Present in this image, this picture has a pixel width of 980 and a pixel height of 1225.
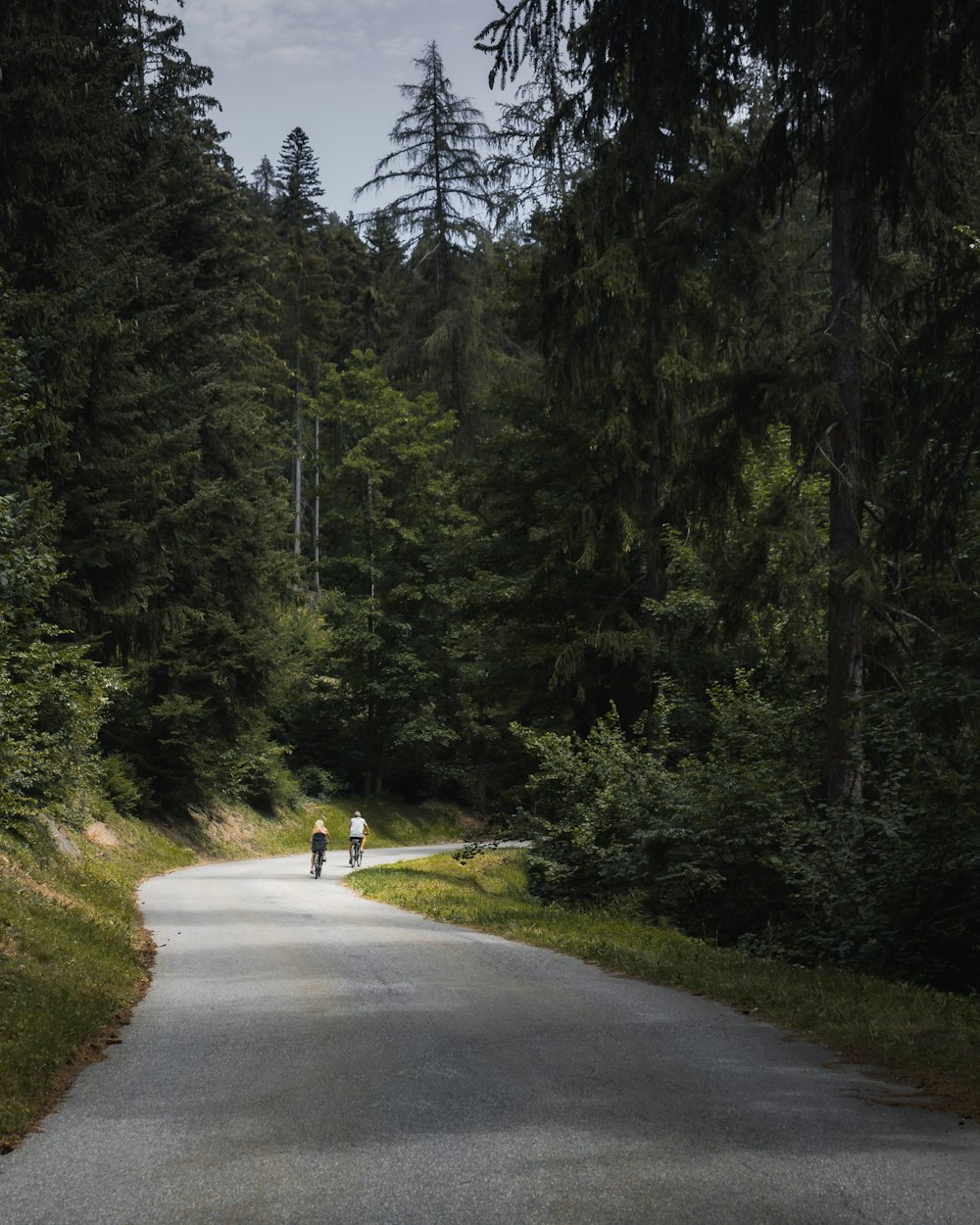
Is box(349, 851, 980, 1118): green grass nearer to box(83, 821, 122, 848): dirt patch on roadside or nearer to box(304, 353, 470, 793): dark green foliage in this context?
box(83, 821, 122, 848): dirt patch on roadside

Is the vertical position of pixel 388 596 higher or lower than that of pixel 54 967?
higher

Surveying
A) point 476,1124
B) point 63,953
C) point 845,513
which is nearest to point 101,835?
point 63,953

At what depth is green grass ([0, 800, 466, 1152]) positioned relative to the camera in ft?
23.2

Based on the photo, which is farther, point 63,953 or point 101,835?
point 101,835

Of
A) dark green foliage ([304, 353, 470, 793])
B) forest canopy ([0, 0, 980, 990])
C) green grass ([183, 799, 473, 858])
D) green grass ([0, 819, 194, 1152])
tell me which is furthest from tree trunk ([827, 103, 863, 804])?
dark green foliage ([304, 353, 470, 793])

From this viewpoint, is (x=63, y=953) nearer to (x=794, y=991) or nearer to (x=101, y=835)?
(x=794, y=991)

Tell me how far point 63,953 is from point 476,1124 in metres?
7.24

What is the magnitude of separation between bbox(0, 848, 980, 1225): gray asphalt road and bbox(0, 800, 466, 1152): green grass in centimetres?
27

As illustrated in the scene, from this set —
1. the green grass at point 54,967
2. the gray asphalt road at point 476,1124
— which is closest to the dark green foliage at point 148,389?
the green grass at point 54,967

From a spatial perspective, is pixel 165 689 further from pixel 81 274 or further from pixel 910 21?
pixel 910 21

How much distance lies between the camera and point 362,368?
53000mm

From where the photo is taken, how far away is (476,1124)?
5738 mm

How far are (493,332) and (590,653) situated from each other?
28.1 meters

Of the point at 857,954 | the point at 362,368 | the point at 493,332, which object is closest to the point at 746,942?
the point at 857,954
